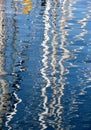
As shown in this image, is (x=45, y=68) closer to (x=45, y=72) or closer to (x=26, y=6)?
(x=45, y=72)

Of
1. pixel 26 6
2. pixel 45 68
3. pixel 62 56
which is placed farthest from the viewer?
pixel 26 6

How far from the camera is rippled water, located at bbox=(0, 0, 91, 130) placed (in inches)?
415

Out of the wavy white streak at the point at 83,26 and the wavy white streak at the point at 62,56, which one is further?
the wavy white streak at the point at 83,26

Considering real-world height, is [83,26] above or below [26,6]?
below

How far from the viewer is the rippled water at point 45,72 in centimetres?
1055

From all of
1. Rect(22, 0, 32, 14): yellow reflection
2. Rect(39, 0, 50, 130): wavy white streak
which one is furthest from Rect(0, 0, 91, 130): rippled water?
Rect(22, 0, 32, 14): yellow reflection

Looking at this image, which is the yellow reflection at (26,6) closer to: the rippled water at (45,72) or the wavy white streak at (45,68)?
the wavy white streak at (45,68)

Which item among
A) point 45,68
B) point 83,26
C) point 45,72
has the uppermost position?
point 83,26

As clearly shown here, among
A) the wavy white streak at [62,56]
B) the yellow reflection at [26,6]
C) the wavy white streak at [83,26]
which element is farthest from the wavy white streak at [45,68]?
the yellow reflection at [26,6]

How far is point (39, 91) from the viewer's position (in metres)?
12.5

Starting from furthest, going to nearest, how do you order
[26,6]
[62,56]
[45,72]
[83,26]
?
[26,6] → [83,26] → [62,56] → [45,72]

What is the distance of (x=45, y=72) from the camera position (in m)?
14.4

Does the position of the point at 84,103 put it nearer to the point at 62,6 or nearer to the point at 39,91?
the point at 39,91

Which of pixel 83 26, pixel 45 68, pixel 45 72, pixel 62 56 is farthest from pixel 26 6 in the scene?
pixel 45 72
